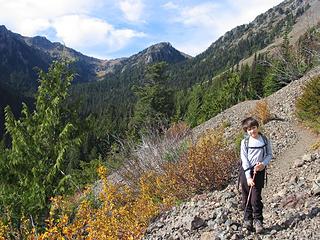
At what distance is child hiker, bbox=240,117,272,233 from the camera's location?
5797 mm

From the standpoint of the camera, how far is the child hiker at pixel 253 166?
228 inches

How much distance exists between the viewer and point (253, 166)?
19.3ft

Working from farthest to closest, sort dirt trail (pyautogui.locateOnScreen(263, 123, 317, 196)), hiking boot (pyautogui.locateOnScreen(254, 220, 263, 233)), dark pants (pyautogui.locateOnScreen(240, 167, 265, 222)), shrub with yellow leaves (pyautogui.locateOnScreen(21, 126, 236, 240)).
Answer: dirt trail (pyautogui.locateOnScreen(263, 123, 317, 196))
shrub with yellow leaves (pyautogui.locateOnScreen(21, 126, 236, 240))
dark pants (pyautogui.locateOnScreen(240, 167, 265, 222))
hiking boot (pyautogui.locateOnScreen(254, 220, 263, 233))

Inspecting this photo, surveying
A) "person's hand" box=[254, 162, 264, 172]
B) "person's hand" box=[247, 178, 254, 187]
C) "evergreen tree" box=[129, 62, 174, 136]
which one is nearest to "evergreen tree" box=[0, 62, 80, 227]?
"person's hand" box=[247, 178, 254, 187]

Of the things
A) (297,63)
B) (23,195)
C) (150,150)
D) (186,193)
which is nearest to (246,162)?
(186,193)

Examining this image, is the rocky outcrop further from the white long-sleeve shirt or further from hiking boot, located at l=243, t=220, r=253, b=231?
the white long-sleeve shirt

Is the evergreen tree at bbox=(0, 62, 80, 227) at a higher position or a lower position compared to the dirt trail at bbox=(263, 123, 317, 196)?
higher

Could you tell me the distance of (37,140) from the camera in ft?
41.4

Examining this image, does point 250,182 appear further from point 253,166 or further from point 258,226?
point 258,226

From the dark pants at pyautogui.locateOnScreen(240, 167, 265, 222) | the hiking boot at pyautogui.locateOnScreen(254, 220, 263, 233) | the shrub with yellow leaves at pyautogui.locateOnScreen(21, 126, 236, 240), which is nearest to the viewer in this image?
the hiking boot at pyautogui.locateOnScreen(254, 220, 263, 233)

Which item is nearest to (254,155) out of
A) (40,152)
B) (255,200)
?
(255,200)

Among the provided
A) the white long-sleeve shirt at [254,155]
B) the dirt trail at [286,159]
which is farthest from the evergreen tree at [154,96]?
the white long-sleeve shirt at [254,155]

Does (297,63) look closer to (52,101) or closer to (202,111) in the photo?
(52,101)

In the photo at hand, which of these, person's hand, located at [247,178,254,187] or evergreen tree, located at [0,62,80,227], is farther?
evergreen tree, located at [0,62,80,227]
